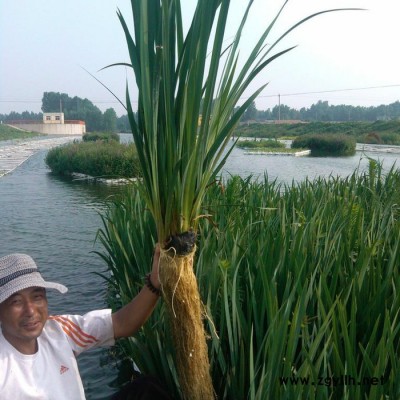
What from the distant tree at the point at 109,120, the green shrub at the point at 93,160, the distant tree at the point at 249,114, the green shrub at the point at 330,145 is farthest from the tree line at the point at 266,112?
the distant tree at the point at 249,114

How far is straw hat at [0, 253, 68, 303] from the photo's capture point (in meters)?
1.70

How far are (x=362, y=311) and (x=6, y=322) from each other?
5.07 ft

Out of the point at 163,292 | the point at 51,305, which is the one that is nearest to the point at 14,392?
the point at 163,292

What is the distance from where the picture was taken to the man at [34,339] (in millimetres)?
1694

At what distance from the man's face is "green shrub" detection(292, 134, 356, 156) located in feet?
113

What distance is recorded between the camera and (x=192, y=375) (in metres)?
1.97

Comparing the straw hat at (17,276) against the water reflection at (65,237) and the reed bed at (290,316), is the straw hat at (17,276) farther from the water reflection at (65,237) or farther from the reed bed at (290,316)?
the water reflection at (65,237)

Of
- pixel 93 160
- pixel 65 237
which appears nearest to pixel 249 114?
pixel 65 237

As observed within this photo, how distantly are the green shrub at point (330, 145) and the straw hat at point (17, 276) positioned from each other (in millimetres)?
34319

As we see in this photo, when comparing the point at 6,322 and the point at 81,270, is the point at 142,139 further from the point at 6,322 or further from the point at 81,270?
the point at 81,270

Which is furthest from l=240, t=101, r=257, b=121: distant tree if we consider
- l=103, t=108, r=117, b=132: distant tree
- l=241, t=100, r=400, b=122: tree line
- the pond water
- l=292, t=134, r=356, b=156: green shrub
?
l=103, t=108, r=117, b=132: distant tree

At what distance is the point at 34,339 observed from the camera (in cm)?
177

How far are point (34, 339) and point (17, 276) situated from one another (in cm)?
24

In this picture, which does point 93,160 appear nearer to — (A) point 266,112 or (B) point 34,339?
(B) point 34,339
